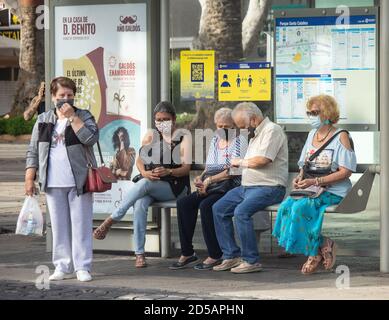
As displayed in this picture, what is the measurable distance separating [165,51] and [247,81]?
2.74 feet

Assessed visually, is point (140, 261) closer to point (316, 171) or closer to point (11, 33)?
point (316, 171)

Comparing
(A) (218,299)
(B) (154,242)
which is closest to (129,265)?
(B) (154,242)

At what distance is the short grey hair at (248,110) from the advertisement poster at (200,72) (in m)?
0.68

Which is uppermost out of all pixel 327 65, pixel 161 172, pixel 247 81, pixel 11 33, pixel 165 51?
pixel 11 33

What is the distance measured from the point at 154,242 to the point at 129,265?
54 centimetres

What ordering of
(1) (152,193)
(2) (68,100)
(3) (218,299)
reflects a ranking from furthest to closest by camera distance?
(1) (152,193) → (2) (68,100) → (3) (218,299)

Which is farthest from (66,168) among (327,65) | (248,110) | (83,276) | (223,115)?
(327,65)

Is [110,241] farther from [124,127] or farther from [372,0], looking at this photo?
[372,0]

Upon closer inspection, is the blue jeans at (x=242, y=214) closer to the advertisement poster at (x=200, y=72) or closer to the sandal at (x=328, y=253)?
the sandal at (x=328, y=253)

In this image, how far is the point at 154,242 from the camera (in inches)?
412

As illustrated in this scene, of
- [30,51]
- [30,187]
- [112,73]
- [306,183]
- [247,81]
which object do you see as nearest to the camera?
[30,187]

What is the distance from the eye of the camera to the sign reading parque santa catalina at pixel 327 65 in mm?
9852

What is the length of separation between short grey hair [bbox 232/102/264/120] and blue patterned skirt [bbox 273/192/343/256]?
857 millimetres

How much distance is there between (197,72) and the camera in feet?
33.9
